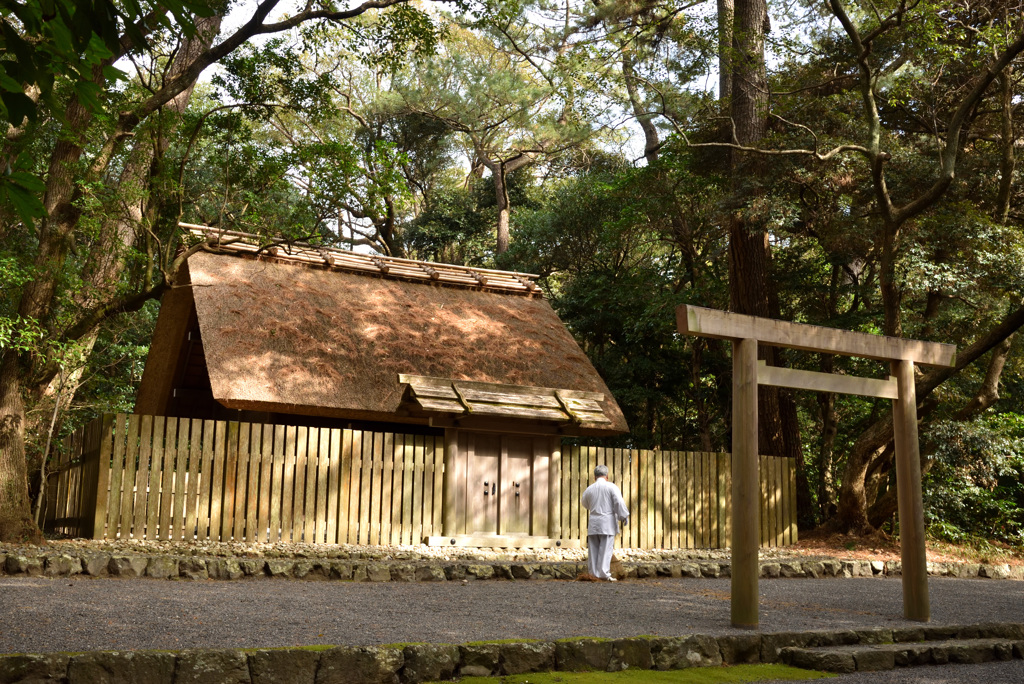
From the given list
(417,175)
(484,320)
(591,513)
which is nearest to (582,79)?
(484,320)

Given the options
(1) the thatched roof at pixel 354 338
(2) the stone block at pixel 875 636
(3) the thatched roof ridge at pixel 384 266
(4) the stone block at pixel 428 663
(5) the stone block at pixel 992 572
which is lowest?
(5) the stone block at pixel 992 572

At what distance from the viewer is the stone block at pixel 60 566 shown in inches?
321

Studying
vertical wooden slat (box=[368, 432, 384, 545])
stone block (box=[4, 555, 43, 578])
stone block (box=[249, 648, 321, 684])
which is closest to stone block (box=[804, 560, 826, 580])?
vertical wooden slat (box=[368, 432, 384, 545])

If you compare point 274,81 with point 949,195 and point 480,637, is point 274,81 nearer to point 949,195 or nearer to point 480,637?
point 480,637

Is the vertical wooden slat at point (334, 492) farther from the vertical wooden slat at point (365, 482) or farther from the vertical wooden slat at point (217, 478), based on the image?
the vertical wooden slat at point (217, 478)

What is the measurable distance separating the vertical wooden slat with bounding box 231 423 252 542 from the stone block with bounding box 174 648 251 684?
25.5 ft

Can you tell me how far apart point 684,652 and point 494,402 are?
7987mm

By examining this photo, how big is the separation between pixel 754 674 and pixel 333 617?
304cm

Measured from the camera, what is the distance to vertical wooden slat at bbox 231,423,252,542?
11664 mm

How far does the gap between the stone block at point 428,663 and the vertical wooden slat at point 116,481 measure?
25.0 feet

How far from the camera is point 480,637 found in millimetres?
5730

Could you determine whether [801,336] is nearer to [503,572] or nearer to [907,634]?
[907,634]

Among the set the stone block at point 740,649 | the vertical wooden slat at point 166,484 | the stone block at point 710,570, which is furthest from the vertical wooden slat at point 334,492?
the stone block at point 740,649

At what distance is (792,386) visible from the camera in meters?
7.72
